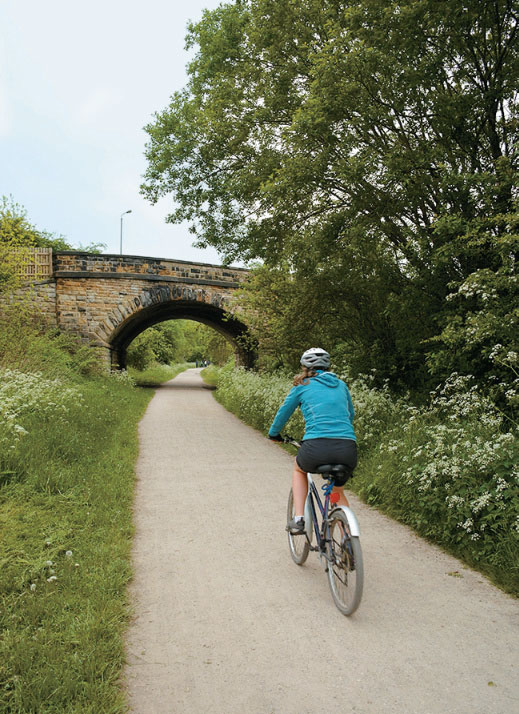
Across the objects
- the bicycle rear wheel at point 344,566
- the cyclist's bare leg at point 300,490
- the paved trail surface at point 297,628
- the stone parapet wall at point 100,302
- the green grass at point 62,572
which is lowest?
the paved trail surface at point 297,628

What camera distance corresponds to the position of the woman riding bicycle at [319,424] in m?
3.46

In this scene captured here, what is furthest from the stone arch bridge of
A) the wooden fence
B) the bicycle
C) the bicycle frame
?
the bicycle

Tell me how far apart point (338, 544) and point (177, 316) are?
23.8m

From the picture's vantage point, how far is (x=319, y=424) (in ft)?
11.6

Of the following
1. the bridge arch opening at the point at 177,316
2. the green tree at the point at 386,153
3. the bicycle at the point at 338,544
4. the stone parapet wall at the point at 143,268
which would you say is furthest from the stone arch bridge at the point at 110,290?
the bicycle at the point at 338,544

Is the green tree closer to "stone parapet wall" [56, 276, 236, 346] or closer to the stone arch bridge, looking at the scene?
the stone arch bridge

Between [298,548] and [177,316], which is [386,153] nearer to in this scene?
[298,548]

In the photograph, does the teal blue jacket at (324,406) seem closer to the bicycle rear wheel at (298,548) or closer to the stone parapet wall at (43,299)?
the bicycle rear wheel at (298,548)

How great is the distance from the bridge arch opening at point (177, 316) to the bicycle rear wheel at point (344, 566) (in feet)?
50.7

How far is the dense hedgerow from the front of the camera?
386cm

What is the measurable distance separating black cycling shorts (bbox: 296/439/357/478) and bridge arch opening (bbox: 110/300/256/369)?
599 inches

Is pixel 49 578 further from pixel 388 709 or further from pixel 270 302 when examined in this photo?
pixel 270 302

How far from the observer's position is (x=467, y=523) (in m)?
3.97

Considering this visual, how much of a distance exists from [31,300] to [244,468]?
43.0 feet
